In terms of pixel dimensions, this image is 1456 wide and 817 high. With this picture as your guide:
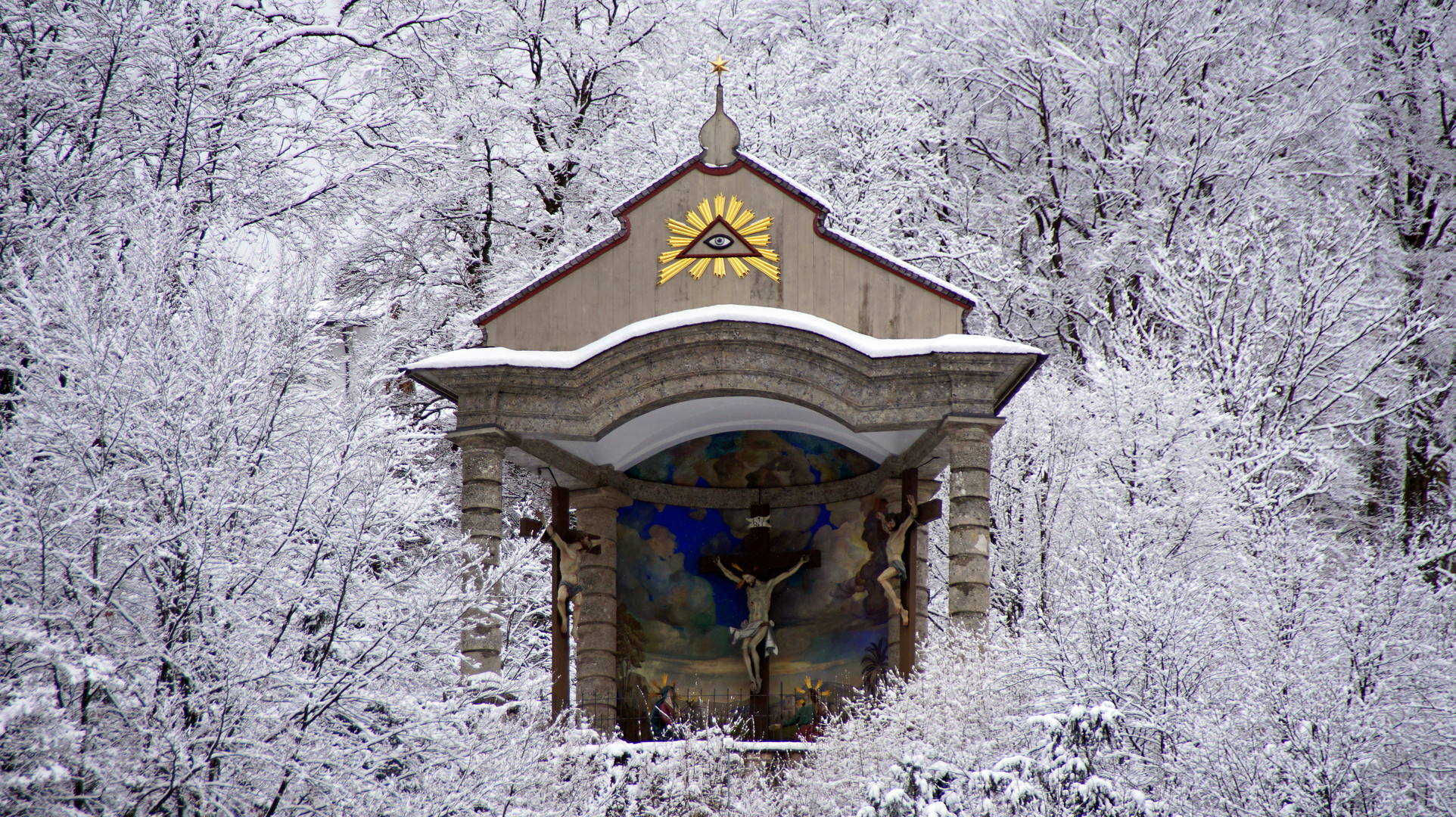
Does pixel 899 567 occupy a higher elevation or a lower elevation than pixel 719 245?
lower

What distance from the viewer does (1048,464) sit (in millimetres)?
19906

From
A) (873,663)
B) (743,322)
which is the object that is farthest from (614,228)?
(743,322)

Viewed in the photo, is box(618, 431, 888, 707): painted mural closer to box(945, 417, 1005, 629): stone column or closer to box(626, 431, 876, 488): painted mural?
box(626, 431, 876, 488): painted mural

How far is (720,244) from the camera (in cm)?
1395

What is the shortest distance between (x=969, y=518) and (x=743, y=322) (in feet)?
8.82

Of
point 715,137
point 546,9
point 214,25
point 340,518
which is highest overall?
point 546,9

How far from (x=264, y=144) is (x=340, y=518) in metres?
8.11

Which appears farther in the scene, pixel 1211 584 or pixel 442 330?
pixel 442 330

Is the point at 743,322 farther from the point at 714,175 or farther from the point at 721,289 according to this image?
the point at 714,175

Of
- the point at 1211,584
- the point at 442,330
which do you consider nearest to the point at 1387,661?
the point at 1211,584

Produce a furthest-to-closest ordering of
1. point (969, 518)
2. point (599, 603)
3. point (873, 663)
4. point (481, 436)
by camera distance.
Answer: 1. point (599, 603)
2. point (873, 663)
3. point (481, 436)
4. point (969, 518)

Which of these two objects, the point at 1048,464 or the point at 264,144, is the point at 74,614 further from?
the point at 1048,464

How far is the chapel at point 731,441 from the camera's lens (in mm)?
13398

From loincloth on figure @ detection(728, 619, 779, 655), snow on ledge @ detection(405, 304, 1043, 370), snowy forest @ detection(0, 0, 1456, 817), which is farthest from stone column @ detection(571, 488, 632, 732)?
snow on ledge @ detection(405, 304, 1043, 370)
